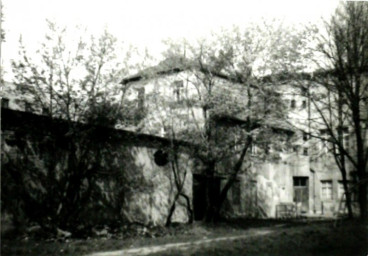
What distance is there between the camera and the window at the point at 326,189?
3834cm

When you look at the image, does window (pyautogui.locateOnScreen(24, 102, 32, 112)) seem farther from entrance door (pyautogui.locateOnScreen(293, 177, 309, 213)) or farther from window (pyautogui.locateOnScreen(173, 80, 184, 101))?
entrance door (pyautogui.locateOnScreen(293, 177, 309, 213))

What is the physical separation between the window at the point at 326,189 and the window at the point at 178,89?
71.7 ft

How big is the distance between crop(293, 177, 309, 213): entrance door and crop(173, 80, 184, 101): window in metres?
19.4

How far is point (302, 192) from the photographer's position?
3759cm

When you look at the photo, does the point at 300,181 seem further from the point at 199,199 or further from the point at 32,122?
the point at 32,122

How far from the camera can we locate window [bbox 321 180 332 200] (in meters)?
38.3

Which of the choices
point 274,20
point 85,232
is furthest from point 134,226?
point 274,20

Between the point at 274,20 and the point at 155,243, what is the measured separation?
37.8 feet

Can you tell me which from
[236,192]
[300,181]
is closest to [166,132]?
[236,192]

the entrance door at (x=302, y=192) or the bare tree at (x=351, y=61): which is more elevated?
the bare tree at (x=351, y=61)

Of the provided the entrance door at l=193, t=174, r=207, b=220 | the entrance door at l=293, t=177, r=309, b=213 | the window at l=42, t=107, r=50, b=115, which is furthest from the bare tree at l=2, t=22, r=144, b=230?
the entrance door at l=293, t=177, r=309, b=213

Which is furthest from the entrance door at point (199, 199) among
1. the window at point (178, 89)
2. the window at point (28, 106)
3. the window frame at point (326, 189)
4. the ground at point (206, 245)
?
the window frame at point (326, 189)

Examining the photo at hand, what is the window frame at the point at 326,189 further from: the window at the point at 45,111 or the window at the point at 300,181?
the window at the point at 45,111

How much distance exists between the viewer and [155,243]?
15109mm
